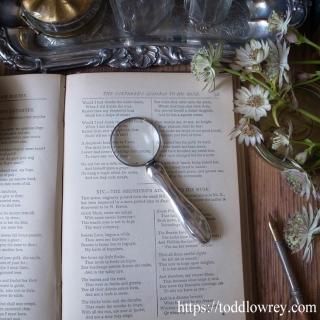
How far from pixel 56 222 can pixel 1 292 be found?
100 millimetres

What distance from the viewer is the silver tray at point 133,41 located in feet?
1.68

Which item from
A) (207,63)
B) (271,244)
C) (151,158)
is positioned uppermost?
(207,63)

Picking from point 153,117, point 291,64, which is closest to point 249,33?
point 291,64

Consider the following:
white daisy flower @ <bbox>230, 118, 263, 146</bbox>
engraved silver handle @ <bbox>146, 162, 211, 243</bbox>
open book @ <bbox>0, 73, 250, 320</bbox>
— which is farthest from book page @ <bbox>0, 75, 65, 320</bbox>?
white daisy flower @ <bbox>230, 118, 263, 146</bbox>

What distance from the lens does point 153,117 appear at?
51cm

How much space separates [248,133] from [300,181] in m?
0.08

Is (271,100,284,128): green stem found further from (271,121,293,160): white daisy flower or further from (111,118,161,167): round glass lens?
(111,118,161,167): round glass lens

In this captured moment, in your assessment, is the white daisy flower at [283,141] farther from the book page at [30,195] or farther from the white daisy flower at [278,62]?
the book page at [30,195]

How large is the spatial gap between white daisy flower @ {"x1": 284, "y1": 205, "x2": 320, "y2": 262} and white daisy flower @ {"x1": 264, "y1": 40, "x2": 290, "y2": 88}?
0.15m

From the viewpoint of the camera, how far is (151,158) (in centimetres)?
49

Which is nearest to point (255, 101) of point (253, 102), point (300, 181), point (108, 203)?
point (253, 102)

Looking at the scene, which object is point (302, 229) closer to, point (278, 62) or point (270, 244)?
point (270, 244)

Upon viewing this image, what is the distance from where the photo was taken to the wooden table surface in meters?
0.47

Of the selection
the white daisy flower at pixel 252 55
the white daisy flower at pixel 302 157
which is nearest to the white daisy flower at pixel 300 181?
the white daisy flower at pixel 302 157
